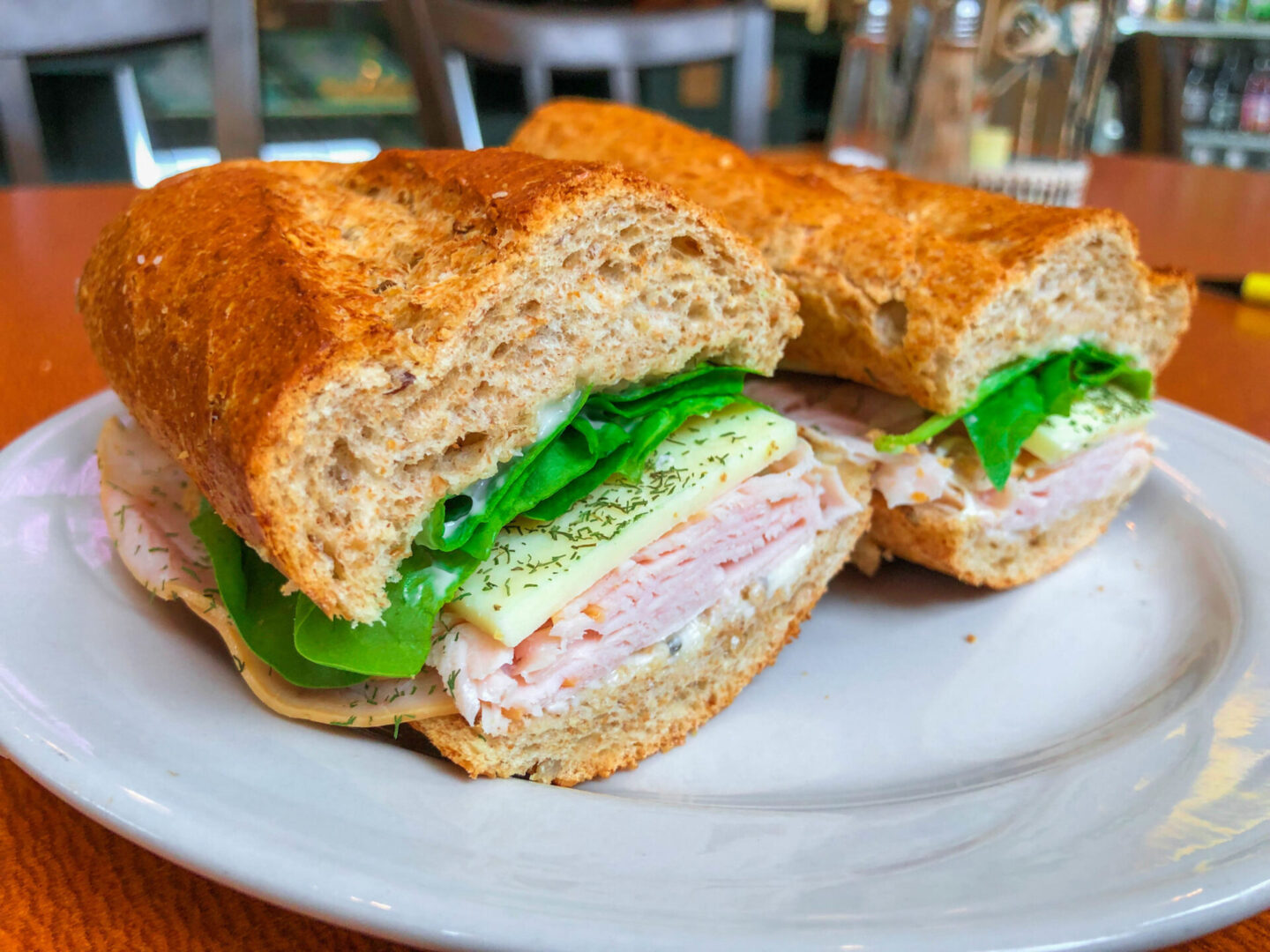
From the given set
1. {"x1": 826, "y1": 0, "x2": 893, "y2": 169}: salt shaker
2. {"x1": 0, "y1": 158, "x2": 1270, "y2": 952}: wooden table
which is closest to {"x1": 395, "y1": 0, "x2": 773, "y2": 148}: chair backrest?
{"x1": 826, "y1": 0, "x2": 893, "y2": 169}: salt shaker

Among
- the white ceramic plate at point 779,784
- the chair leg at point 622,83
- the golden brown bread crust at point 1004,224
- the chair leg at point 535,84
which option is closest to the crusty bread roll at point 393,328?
the white ceramic plate at point 779,784

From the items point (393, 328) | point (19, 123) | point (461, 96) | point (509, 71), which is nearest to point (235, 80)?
point (19, 123)

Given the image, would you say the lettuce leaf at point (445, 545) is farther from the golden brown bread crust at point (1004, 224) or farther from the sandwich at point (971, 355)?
the golden brown bread crust at point (1004, 224)

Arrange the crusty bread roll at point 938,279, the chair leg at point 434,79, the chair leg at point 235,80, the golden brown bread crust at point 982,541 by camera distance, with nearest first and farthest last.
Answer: the crusty bread roll at point 938,279 → the golden brown bread crust at point 982,541 → the chair leg at point 235,80 → the chair leg at point 434,79

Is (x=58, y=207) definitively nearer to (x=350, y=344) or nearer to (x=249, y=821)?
(x=350, y=344)

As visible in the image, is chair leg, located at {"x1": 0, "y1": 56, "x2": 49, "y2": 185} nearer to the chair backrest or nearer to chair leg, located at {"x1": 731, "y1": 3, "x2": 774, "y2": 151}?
the chair backrest

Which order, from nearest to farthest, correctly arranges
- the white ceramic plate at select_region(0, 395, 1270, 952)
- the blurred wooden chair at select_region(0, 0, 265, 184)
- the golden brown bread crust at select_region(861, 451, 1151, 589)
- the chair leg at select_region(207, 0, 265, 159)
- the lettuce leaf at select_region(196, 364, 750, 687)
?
the white ceramic plate at select_region(0, 395, 1270, 952) < the lettuce leaf at select_region(196, 364, 750, 687) < the golden brown bread crust at select_region(861, 451, 1151, 589) < the blurred wooden chair at select_region(0, 0, 265, 184) < the chair leg at select_region(207, 0, 265, 159)

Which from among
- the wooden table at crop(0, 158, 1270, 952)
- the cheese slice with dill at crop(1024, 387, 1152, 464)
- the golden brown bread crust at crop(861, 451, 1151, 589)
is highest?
the cheese slice with dill at crop(1024, 387, 1152, 464)

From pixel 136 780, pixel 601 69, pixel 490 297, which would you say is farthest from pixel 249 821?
pixel 601 69
